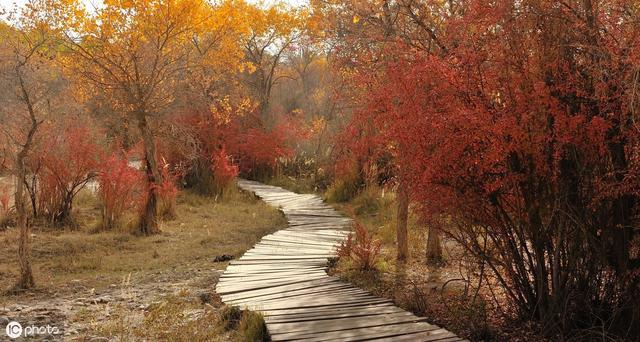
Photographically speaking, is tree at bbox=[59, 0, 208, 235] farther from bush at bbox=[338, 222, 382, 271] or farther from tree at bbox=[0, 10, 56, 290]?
bush at bbox=[338, 222, 382, 271]

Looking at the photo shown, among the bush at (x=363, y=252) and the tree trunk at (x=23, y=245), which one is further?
the tree trunk at (x=23, y=245)

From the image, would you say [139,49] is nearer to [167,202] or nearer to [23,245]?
[167,202]

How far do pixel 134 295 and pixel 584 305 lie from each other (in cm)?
425

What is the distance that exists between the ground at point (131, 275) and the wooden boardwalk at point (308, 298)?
0.35m

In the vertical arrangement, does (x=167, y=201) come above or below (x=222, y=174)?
below

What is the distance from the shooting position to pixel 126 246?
8.54 metres

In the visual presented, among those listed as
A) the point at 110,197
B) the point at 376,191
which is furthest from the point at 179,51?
the point at 376,191

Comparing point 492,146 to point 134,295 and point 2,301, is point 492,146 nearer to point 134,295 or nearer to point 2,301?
point 134,295

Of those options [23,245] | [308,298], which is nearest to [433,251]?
[308,298]

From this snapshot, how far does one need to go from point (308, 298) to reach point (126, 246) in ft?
14.9

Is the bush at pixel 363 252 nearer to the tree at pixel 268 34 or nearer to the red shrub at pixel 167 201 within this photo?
the red shrub at pixel 167 201

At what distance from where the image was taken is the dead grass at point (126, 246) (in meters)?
7.04

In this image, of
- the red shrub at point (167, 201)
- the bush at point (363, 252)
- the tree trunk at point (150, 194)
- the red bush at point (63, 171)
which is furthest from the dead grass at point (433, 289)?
the red bush at point (63, 171)

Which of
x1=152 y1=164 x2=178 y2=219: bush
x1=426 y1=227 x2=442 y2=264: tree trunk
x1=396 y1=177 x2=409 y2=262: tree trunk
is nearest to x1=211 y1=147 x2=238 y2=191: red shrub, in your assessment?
x1=152 y1=164 x2=178 y2=219: bush
